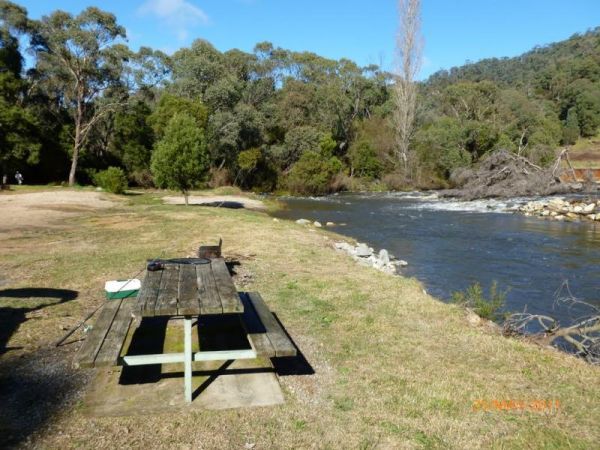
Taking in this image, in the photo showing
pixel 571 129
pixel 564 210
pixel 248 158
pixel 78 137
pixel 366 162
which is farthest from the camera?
pixel 571 129

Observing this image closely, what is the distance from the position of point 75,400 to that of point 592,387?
15.1ft

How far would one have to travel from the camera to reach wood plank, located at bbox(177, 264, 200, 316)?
378 centimetres

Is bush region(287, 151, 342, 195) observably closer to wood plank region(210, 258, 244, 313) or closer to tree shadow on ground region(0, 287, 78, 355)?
tree shadow on ground region(0, 287, 78, 355)

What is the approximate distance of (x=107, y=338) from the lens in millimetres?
4316

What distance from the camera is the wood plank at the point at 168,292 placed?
3.75 meters

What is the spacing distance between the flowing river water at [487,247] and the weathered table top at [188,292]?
629 cm

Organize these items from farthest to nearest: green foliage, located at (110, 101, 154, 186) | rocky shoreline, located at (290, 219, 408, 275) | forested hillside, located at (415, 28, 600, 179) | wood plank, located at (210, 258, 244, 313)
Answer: forested hillside, located at (415, 28, 600, 179) < green foliage, located at (110, 101, 154, 186) < rocky shoreline, located at (290, 219, 408, 275) < wood plank, located at (210, 258, 244, 313)

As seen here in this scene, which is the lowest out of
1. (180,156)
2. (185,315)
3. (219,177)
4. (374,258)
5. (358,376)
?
(374,258)

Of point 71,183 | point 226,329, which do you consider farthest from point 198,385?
point 71,183

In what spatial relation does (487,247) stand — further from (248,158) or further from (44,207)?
(248,158)

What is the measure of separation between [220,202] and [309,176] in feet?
45.4

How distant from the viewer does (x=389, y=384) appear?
14.6 feet

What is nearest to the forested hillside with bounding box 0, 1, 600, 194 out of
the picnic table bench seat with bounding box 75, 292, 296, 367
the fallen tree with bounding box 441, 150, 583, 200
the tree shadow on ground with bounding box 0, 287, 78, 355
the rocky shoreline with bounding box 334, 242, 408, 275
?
the fallen tree with bounding box 441, 150, 583, 200

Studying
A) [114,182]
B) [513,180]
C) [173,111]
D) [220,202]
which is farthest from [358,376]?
[173,111]
